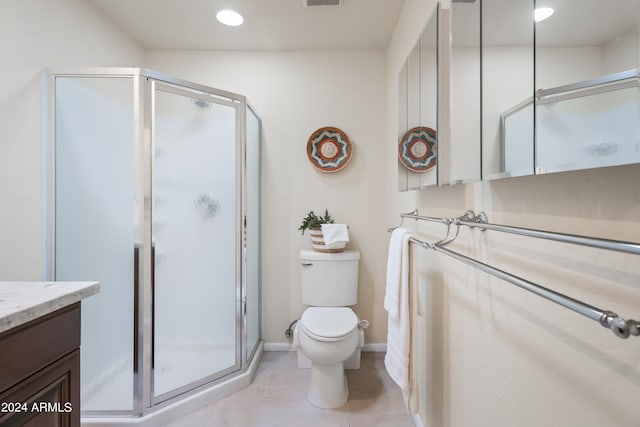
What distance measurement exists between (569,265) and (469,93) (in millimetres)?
561

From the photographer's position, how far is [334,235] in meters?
1.94

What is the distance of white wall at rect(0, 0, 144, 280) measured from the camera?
126 cm

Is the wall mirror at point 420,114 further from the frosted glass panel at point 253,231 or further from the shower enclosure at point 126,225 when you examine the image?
the shower enclosure at point 126,225

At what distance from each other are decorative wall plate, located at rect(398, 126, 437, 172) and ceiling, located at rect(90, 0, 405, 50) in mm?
912

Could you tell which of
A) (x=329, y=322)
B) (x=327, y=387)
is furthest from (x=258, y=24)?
(x=327, y=387)

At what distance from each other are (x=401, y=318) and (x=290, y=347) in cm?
132

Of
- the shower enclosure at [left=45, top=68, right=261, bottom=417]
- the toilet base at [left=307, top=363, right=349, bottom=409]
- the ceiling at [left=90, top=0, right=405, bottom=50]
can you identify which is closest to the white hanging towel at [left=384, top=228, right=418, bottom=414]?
the toilet base at [left=307, top=363, right=349, bottom=409]

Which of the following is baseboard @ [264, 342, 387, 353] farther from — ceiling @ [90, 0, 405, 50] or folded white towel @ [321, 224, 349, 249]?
ceiling @ [90, 0, 405, 50]

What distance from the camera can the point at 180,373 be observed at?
1591 millimetres

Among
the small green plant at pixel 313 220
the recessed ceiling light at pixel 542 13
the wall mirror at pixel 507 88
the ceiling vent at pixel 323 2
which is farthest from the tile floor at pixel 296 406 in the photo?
the ceiling vent at pixel 323 2

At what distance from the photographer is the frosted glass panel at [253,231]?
1.94m

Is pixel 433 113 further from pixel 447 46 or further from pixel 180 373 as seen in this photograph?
pixel 180 373

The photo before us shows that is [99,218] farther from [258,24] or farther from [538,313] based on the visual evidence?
[538,313]

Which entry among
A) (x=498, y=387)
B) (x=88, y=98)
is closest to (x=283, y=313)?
(x=498, y=387)
